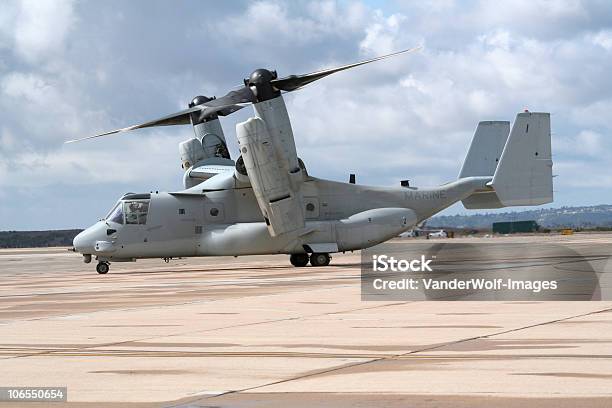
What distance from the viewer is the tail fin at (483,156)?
45906mm

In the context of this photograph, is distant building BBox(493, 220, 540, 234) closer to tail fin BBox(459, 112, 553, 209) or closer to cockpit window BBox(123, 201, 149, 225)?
tail fin BBox(459, 112, 553, 209)

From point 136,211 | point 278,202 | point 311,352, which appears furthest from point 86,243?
point 311,352

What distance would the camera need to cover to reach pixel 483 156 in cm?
4659

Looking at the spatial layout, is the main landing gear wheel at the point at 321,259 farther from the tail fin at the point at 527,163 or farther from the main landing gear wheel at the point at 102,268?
the main landing gear wheel at the point at 102,268

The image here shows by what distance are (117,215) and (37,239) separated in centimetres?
13496

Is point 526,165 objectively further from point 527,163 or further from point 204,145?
point 204,145

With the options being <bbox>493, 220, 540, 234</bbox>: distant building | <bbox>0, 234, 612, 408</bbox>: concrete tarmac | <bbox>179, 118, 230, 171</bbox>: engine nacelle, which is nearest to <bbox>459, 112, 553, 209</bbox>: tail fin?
<bbox>179, 118, 230, 171</bbox>: engine nacelle

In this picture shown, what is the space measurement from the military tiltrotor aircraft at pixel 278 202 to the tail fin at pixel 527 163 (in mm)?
42

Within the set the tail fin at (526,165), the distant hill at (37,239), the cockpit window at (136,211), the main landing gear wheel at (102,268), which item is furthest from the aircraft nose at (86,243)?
the distant hill at (37,239)

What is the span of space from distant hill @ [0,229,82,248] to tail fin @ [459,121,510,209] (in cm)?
12790

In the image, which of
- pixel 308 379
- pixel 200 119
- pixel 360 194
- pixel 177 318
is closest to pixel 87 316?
pixel 177 318

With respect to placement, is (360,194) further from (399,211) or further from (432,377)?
(432,377)

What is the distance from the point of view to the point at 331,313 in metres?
18.7

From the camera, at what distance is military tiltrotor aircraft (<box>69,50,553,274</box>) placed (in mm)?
39281
